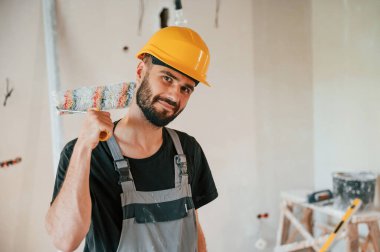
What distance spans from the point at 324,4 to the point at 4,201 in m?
2.84

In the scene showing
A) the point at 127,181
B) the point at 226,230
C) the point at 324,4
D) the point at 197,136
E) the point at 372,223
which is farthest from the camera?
the point at 324,4

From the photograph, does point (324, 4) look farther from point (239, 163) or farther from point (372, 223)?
point (372, 223)

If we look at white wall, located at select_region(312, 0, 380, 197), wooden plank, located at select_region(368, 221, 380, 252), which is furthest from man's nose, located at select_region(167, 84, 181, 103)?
white wall, located at select_region(312, 0, 380, 197)

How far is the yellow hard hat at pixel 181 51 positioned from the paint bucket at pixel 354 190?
59.2 inches

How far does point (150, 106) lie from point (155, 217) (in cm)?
40

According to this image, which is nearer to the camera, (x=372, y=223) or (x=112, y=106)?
(x=112, y=106)

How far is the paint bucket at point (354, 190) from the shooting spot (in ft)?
6.65

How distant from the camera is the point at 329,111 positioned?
2672 millimetres

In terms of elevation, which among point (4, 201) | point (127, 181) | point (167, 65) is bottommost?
point (4, 201)

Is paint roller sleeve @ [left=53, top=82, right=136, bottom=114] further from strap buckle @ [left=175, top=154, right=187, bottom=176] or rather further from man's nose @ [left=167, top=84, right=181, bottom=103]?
strap buckle @ [left=175, top=154, right=187, bottom=176]

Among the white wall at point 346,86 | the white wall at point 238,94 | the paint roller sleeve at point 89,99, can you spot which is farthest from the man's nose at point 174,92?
the white wall at point 346,86

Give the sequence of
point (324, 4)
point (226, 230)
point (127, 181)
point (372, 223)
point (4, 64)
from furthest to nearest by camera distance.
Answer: point (324, 4) < point (226, 230) < point (372, 223) < point (4, 64) < point (127, 181)

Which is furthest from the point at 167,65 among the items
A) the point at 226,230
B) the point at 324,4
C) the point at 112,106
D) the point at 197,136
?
the point at 324,4

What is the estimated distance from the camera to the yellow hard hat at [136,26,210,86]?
1.10 m
